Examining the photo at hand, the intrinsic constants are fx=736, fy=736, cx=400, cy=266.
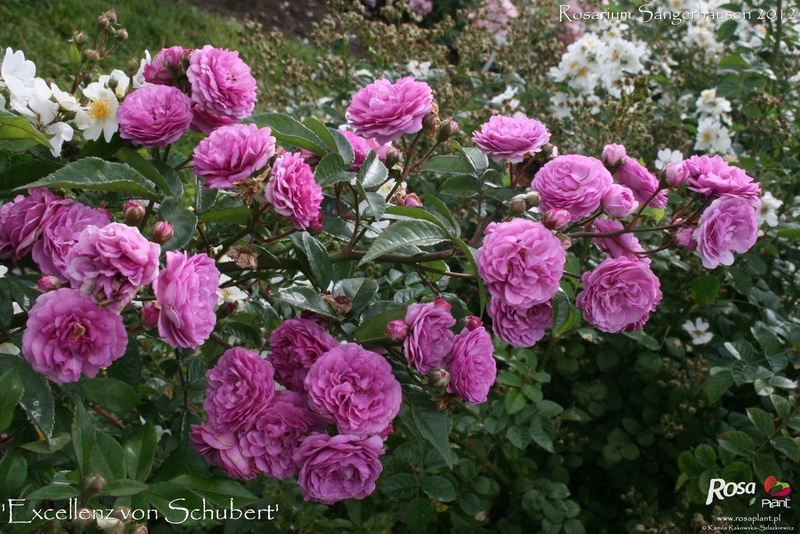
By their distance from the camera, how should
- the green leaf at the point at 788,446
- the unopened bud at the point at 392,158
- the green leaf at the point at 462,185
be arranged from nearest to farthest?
the unopened bud at the point at 392,158, the green leaf at the point at 462,185, the green leaf at the point at 788,446

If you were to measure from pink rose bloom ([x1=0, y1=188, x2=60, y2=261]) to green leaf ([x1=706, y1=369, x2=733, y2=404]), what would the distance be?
1385 mm

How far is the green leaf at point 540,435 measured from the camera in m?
1.62

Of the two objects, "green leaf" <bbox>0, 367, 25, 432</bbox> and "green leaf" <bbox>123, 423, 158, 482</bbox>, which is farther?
"green leaf" <bbox>123, 423, 158, 482</bbox>

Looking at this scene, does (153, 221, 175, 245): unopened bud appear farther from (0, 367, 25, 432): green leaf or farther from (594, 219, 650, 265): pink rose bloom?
(594, 219, 650, 265): pink rose bloom

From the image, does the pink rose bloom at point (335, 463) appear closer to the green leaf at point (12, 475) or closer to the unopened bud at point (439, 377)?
the unopened bud at point (439, 377)

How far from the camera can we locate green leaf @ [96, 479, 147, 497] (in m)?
0.89

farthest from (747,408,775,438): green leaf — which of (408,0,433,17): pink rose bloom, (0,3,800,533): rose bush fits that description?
(408,0,433,17): pink rose bloom

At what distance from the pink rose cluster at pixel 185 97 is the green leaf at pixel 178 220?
0.10 meters

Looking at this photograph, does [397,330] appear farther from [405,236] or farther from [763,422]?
[763,422]

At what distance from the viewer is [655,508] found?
6.02 feet

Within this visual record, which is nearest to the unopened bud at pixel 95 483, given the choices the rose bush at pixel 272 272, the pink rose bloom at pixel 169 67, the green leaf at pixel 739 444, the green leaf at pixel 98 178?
the rose bush at pixel 272 272

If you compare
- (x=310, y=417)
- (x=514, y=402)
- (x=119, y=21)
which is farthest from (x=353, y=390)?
(x=119, y=21)

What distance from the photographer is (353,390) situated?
3.12ft

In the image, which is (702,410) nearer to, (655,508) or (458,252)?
(655,508)
